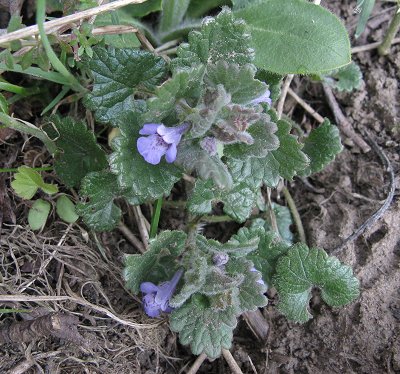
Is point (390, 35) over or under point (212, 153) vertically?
over

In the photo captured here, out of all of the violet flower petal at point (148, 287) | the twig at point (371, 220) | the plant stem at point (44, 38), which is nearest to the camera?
the plant stem at point (44, 38)

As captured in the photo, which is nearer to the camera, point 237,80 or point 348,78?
point 237,80

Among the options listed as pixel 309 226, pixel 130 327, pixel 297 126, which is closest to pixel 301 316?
pixel 309 226

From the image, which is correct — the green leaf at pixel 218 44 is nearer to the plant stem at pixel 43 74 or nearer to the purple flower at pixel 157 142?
the purple flower at pixel 157 142

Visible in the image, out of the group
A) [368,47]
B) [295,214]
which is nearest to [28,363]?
[295,214]

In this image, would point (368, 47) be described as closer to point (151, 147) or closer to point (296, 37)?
point (296, 37)

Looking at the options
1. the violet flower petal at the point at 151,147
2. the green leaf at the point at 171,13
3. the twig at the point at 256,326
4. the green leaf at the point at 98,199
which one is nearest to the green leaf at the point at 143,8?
the green leaf at the point at 171,13

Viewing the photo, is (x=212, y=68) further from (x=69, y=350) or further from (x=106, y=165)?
(x=69, y=350)
